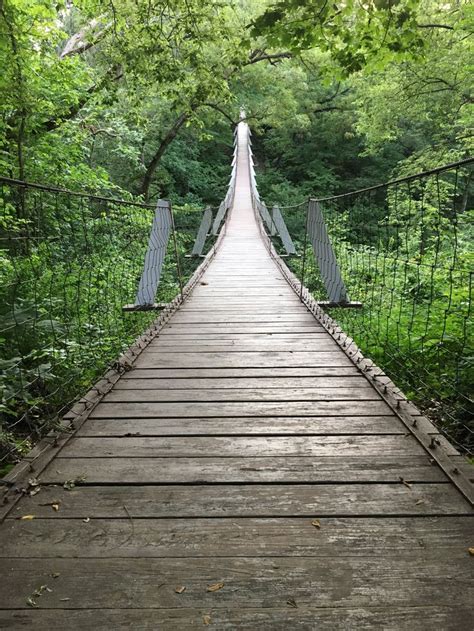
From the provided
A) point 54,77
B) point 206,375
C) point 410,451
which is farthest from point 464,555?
point 54,77

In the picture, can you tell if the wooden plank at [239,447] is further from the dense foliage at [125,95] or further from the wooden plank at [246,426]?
the dense foliage at [125,95]

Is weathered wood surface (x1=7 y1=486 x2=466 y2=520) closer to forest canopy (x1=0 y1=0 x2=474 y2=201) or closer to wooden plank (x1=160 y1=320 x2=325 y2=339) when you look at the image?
wooden plank (x1=160 y1=320 x2=325 y2=339)

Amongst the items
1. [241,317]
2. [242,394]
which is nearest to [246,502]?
[242,394]

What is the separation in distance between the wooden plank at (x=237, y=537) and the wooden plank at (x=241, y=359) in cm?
129

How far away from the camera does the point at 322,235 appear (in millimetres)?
3717

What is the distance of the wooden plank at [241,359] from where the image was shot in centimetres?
246

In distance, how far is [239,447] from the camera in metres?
1.57

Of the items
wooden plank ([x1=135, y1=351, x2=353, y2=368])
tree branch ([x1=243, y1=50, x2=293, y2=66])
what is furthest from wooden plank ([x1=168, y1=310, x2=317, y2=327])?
tree branch ([x1=243, y1=50, x2=293, y2=66])

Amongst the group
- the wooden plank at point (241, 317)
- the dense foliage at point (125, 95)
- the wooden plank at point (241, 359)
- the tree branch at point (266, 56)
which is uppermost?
the tree branch at point (266, 56)

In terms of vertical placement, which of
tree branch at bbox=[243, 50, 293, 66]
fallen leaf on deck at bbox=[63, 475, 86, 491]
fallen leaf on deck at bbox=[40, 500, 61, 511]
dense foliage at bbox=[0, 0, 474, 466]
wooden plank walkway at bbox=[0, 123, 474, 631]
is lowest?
fallen leaf on deck at bbox=[40, 500, 61, 511]

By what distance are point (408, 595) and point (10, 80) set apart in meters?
5.86

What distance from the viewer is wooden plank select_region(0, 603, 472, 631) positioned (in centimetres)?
88

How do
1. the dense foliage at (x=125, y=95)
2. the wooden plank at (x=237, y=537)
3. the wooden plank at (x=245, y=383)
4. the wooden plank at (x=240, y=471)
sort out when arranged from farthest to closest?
the dense foliage at (x=125, y=95), the wooden plank at (x=245, y=383), the wooden plank at (x=240, y=471), the wooden plank at (x=237, y=537)

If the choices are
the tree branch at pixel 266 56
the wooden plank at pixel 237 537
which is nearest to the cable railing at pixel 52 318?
the wooden plank at pixel 237 537
